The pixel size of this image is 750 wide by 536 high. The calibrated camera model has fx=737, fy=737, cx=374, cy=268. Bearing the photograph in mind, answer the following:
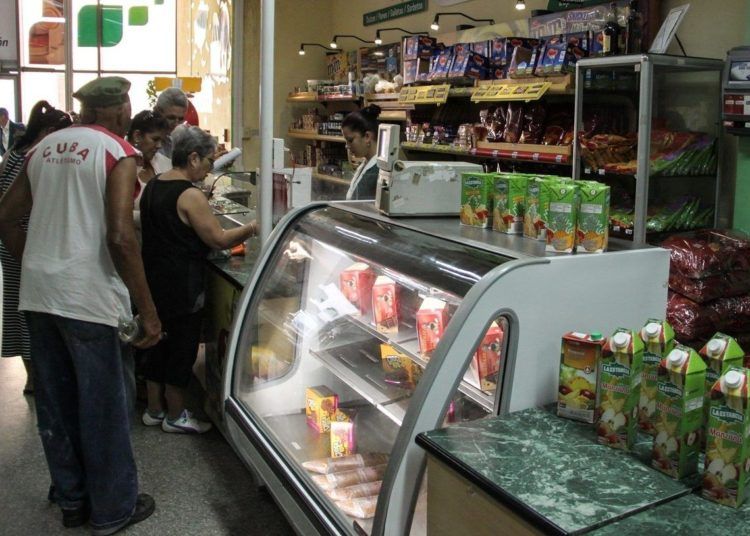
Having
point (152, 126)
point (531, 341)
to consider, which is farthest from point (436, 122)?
point (531, 341)

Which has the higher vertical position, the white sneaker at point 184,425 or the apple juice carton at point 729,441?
the apple juice carton at point 729,441

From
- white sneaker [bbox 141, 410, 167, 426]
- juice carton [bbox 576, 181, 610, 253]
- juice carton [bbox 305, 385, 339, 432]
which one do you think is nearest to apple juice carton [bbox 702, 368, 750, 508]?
juice carton [bbox 576, 181, 610, 253]

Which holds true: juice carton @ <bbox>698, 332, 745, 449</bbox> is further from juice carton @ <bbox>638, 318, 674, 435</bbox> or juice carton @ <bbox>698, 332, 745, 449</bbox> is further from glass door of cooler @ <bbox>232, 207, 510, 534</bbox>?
glass door of cooler @ <bbox>232, 207, 510, 534</bbox>

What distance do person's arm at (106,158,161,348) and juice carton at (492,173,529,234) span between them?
1.42 metres

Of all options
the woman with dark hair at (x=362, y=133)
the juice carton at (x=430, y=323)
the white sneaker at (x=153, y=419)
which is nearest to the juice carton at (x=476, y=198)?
the juice carton at (x=430, y=323)

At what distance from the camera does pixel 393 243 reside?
2.43 metres

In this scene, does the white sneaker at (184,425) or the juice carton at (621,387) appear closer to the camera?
the juice carton at (621,387)

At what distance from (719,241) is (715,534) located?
2745 mm

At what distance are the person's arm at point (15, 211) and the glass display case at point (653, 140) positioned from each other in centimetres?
293

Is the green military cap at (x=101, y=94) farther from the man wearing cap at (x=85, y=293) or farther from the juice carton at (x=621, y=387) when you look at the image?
the juice carton at (x=621, y=387)

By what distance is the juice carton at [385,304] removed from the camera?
276 centimetres

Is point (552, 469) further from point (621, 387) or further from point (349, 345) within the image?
point (349, 345)

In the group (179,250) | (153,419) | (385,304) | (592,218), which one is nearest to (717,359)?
(592,218)

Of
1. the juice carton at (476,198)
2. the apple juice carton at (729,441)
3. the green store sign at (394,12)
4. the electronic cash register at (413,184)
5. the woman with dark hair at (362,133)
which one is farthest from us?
the green store sign at (394,12)
